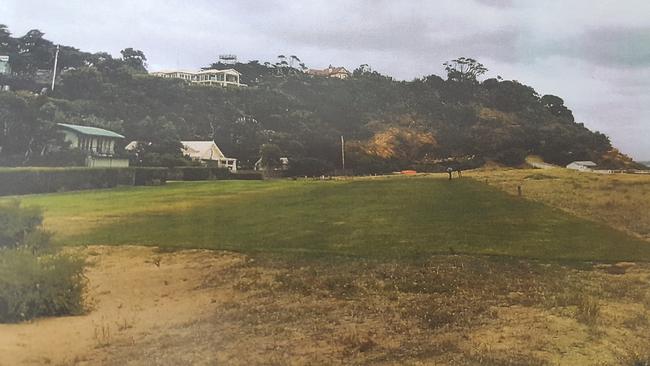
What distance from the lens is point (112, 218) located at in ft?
9.53

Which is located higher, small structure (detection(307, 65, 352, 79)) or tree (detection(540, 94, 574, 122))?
small structure (detection(307, 65, 352, 79))

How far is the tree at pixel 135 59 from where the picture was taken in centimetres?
315

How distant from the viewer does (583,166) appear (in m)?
3.04

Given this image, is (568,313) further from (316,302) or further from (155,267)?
(155,267)

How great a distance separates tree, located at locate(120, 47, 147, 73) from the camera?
3.15 m

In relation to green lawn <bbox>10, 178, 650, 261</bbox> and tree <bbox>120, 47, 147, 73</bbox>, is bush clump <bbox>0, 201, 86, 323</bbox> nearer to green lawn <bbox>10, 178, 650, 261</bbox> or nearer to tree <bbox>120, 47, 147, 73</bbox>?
green lawn <bbox>10, 178, 650, 261</bbox>

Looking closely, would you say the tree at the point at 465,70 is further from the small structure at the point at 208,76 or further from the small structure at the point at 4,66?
the small structure at the point at 4,66

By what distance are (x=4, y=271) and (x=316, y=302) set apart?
61.7 inches

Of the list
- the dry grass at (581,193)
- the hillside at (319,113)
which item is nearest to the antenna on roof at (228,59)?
the hillside at (319,113)

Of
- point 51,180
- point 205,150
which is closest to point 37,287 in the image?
point 51,180

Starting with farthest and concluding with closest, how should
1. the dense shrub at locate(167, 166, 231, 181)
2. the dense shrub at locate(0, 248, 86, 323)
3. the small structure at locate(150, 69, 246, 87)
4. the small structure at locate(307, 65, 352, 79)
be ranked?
the small structure at locate(307, 65, 352, 79)
the small structure at locate(150, 69, 246, 87)
the dense shrub at locate(167, 166, 231, 181)
the dense shrub at locate(0, 248, 86, 323)

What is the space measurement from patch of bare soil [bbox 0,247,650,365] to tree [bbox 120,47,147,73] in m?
1.09

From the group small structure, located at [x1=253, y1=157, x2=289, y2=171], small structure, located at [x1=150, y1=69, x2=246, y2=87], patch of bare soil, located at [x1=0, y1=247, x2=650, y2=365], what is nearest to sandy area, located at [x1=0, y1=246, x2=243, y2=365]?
patch of bare soil, located at [x1=0, y1=247, x2=650, y2=365]

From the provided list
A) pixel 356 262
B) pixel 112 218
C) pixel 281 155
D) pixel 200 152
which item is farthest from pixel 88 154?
pixel 356 262
